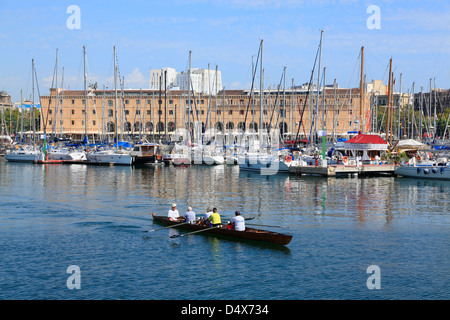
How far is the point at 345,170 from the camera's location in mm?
59125

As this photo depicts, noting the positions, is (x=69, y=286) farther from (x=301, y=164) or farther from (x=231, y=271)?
(x=301, y=164)

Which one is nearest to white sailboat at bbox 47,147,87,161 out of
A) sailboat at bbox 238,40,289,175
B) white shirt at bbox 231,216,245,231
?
sailboat at bbox 238,40,289,175

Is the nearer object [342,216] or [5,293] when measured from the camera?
[5,293]

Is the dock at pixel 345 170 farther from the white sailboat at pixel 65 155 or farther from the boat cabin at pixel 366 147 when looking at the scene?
the white sailboat at pixel 65 155

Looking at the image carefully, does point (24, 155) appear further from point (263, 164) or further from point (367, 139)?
point (367, 139)

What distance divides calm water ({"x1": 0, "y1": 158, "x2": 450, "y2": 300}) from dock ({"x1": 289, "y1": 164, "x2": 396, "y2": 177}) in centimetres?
983

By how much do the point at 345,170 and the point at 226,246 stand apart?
113 feet

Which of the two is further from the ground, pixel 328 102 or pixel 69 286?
pixel 328 102

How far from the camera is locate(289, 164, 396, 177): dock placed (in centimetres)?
5853

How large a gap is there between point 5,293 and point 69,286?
2253 millimetres

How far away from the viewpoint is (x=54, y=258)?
2495 cm

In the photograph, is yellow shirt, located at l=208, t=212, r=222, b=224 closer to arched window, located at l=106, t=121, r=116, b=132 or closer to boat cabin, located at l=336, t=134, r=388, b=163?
boat cabin, located at l=336, t=134, r=388, b=163
